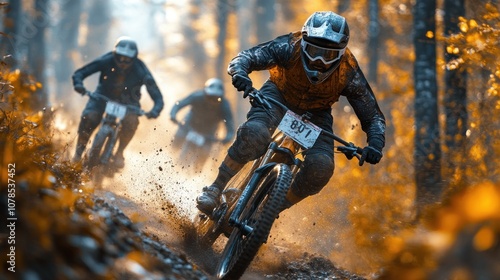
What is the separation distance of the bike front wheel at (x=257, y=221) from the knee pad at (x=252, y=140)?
61 cm

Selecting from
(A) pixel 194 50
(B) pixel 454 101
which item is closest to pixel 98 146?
(B) pixel 454 101

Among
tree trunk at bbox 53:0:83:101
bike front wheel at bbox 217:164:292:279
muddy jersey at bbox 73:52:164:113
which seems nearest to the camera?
bike front wheel at bbox 217:164:292:279

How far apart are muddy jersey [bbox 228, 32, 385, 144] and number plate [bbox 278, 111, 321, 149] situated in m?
0.66

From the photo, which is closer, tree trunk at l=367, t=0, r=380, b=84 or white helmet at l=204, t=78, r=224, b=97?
white helmet at l=204, t=78, r=224, b=97

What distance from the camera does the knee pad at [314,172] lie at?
722 centimetres

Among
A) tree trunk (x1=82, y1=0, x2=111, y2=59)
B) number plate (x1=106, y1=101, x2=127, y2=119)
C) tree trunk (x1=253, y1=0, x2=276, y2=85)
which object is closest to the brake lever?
number plate (x1=106, y1=101, x2=127, y2=119)

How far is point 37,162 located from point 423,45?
7.69 m

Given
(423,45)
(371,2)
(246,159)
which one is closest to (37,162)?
(246,159)

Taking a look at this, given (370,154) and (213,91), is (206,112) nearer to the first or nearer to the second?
(213,91)

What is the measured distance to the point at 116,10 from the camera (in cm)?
7769

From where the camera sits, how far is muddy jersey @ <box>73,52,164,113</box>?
1225 cm

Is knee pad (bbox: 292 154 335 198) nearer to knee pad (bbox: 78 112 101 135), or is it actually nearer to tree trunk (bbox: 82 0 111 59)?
knee pad (bbox: 78 112 101 135)

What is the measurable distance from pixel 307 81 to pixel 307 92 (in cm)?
12

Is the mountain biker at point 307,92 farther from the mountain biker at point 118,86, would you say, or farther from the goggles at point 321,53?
the mountain biker at point 118,86
